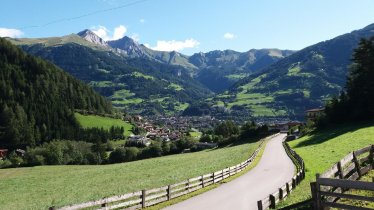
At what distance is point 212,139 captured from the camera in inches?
6609

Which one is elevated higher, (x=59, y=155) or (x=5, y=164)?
(x=59, y=155)

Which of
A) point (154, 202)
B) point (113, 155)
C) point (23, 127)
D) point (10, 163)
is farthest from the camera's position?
point (23, 127)

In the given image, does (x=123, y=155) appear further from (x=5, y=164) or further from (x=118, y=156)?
(x=5, y=164)

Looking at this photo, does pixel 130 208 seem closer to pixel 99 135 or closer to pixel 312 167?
pixel 312 167

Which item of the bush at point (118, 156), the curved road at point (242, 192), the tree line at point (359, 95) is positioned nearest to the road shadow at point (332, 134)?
the tree line at point (359, 95)

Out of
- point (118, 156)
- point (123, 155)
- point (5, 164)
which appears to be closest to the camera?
point (5, 164)

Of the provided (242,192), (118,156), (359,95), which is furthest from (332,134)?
(118,156)

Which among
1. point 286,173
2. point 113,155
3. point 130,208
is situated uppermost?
point 130,208

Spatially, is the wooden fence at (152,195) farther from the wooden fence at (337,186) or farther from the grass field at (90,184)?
the wooden fence at (337,186)

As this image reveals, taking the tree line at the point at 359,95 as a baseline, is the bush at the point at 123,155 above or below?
below

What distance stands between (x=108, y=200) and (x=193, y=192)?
1053 centimetres

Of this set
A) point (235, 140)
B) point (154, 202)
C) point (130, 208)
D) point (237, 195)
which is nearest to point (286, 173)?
point (237, 195)

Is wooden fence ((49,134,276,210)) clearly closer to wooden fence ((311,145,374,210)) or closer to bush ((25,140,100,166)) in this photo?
wooden fence ((311,145,374,210))

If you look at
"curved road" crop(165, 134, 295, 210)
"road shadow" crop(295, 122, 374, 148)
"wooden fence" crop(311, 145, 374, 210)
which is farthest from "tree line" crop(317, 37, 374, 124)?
"wooden fence" crop(311, 145, 374, 210)
